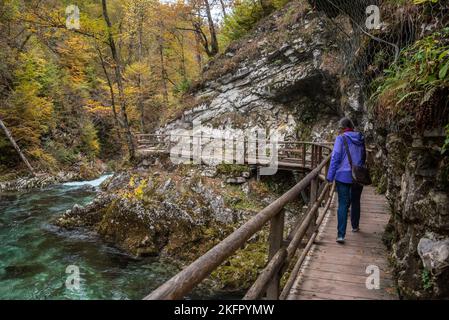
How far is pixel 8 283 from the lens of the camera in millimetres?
9312

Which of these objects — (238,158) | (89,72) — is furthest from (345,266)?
(89,72)

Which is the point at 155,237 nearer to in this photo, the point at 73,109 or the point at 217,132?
the point at 217,132

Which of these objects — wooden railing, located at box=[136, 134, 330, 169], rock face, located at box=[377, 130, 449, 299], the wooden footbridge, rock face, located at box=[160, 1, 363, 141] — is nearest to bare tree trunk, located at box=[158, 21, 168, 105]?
rock face, located at box=[160, 1, 363, 141]

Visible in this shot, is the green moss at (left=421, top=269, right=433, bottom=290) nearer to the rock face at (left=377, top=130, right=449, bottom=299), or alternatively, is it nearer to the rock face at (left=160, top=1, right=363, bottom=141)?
the rock face at (left=377, top=130, right=449, bottom=299)

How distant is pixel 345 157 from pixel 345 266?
1.74m

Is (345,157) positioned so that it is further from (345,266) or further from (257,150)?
(257,150)

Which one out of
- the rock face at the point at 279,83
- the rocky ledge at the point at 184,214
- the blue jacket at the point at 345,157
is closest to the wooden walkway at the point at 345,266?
the blue jacket at the point at 345,157

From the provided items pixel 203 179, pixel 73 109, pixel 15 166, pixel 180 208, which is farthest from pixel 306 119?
pixel 73 109

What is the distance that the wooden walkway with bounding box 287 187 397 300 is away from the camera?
390cm

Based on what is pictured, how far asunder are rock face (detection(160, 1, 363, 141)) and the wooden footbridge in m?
10.0

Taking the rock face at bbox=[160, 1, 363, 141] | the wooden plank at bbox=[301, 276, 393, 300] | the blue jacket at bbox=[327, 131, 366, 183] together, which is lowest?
the wooden plank at bbox=[301, 276, 393, 300]

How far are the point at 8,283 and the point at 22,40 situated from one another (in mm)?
23032

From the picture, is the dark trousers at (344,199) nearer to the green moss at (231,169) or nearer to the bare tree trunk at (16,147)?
the green moss at (231,169)

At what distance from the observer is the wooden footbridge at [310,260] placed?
1786 millimetres
